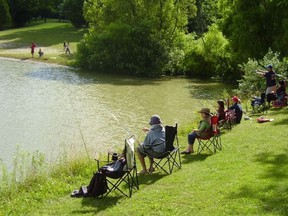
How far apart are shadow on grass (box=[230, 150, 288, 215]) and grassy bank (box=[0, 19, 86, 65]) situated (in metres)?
35.9

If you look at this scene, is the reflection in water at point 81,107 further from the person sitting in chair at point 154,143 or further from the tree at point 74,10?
the tree at point 74,10

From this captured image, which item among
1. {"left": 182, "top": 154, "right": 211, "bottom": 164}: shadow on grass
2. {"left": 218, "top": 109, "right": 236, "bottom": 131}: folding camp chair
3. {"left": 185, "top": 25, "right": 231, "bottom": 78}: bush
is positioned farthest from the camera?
{"left": 185, "top": 25, "right": 231, "bottom": 78}: bush

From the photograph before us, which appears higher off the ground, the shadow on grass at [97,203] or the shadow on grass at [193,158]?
the shadow on grass at [97,203]

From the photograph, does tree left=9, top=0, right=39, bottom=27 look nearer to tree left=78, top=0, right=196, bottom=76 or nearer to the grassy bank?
the grassy bank

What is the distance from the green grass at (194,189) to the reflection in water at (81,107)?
4.19 m

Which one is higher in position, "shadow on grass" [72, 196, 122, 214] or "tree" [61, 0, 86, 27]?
"tree" [61, 0, 86, 27]

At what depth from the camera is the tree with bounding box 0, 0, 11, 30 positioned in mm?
70875

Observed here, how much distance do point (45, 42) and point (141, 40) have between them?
23455mm

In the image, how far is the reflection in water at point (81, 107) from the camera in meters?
16.9

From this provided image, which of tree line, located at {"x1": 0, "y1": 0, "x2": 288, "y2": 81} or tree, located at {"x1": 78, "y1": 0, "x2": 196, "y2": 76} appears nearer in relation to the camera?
tree line, located at {"x1": 0, "y1": 0, "x2": 288, "y2": 81}

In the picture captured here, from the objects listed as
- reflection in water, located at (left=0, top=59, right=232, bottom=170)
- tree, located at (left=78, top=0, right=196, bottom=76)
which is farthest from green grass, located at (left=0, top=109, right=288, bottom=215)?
tree, located at (left=78, top=0, right=196, bottom=76)

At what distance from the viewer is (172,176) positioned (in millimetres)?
10125

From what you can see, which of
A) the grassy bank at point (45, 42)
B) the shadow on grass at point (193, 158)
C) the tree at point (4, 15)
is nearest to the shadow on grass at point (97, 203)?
the shadow on grass at point (193, 158)

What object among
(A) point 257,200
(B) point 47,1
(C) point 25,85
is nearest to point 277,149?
(A) point 257,200
